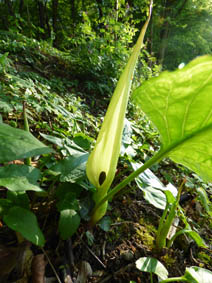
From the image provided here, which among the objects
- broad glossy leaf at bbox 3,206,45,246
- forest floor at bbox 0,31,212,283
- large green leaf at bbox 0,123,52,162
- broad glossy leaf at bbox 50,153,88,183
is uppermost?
large green leaf at bbox 0,123,52,162

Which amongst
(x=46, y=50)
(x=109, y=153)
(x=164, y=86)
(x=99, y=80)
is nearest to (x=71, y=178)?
(x=109, y=153)

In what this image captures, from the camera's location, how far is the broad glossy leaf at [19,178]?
0.36 metres

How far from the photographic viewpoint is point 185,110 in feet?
1.55

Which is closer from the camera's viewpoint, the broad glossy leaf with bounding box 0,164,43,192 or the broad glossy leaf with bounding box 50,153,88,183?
→ the broad glossy leaf with bounding box 0,164,43,192

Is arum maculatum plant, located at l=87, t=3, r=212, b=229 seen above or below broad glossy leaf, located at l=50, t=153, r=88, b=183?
above

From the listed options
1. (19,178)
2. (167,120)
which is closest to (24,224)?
(19,178)

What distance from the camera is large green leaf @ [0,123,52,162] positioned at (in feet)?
1.09

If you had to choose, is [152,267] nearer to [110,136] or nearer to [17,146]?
[110,136]

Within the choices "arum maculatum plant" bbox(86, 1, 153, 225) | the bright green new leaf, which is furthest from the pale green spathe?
the bright green new leaf

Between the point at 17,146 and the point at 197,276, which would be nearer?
the point at 17,146

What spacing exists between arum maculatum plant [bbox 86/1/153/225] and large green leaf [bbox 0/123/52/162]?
0.18 m

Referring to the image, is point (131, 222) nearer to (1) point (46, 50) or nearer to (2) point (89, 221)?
(2) point (89, 221)

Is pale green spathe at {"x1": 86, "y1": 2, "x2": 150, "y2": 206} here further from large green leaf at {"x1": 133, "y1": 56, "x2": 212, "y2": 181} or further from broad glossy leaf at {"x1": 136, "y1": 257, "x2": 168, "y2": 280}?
broad glossy leaf at {"x1": 136, "y1": 257, "x2": 168, "y2": 280}

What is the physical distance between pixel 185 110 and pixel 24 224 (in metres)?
0.42
